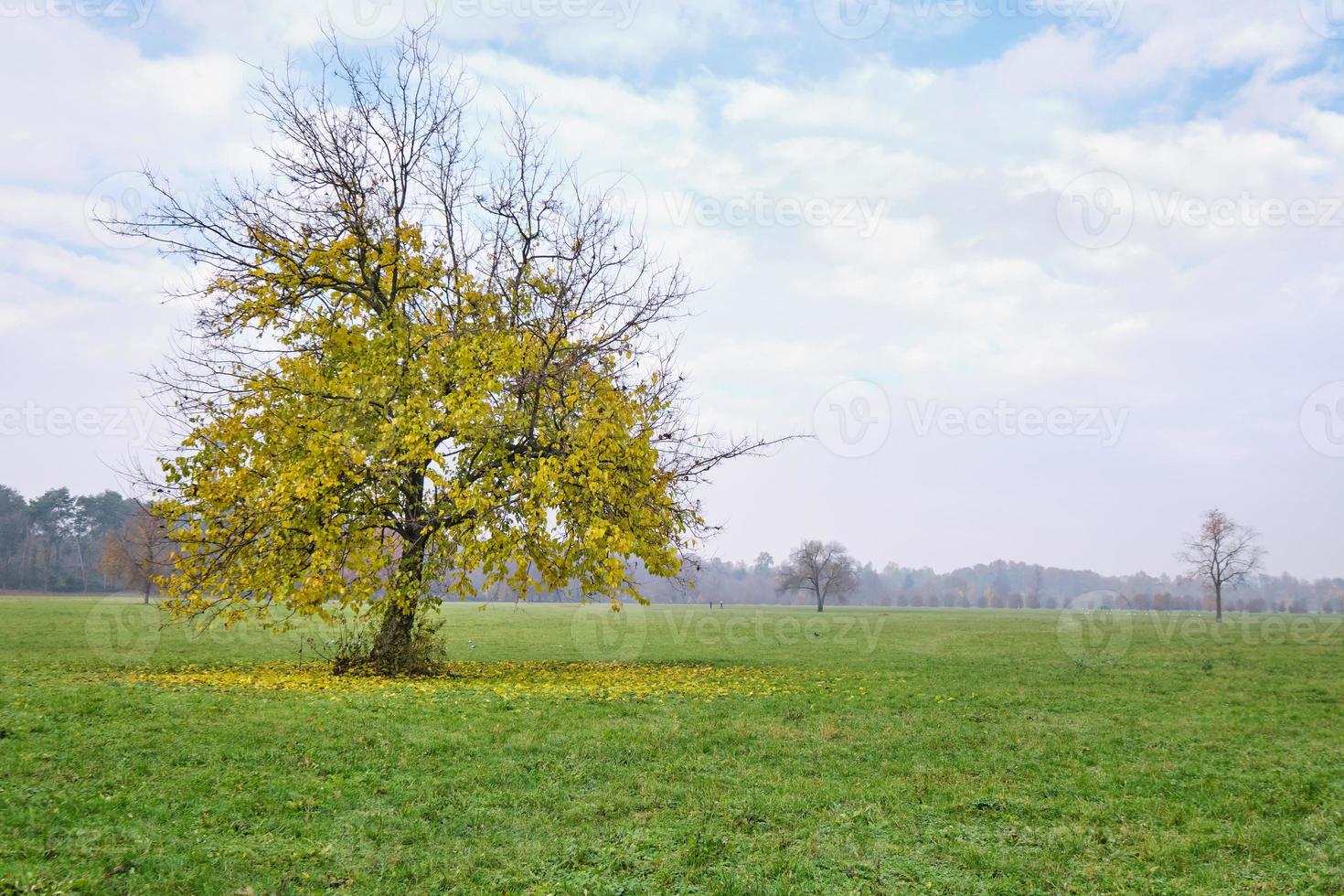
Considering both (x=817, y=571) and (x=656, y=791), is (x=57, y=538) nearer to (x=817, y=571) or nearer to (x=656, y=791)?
(x=817, y=571)

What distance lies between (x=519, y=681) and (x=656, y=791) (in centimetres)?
941

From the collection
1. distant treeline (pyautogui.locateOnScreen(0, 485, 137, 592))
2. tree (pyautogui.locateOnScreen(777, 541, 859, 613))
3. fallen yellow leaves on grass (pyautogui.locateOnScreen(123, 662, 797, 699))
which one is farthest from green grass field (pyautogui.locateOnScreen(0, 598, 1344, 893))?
distant treeline (pyautogui.locateOnScreen(0, 485, 137, 592))

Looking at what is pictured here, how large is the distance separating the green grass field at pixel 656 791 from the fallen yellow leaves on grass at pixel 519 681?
15.7 inches

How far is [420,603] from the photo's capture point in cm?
2012

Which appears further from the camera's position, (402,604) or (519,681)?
(402,604)

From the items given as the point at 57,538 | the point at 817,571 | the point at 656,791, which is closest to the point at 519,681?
the point at 656,791

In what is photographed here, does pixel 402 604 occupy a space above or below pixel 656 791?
above

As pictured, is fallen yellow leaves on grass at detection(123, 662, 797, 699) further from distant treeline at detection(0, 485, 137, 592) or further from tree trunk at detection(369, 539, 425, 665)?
distant treeline at detection(0, 485, 137, 592)

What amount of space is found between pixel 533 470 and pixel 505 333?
11.8ft

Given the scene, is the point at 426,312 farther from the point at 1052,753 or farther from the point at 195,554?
the point at 1052,753

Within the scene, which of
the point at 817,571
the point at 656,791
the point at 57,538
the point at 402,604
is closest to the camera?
the point at 656,791

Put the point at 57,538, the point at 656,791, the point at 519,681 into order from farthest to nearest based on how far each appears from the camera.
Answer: the point at 57,538
the point at 519,681
the point at 656,791

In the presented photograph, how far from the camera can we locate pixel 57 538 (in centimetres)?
12438

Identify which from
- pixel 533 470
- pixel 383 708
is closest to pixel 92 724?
pixel 383 708
